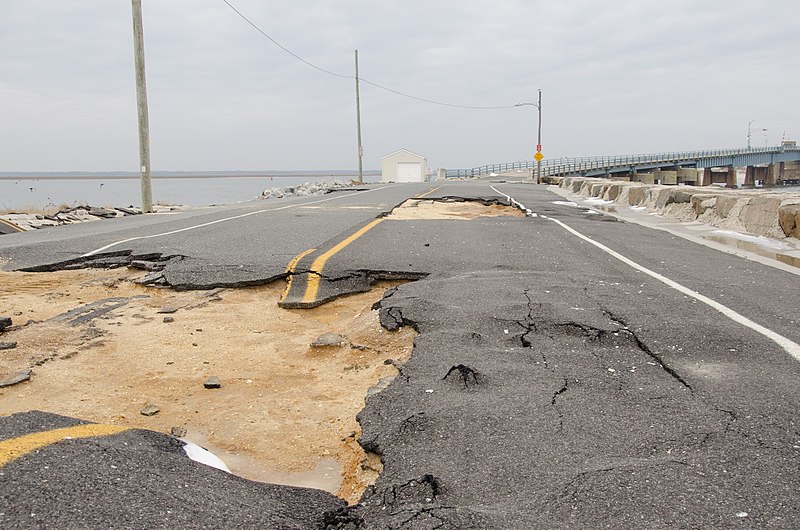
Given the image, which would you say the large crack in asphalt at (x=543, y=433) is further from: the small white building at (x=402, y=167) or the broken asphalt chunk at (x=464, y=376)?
the small white building at (x=402, y=167)

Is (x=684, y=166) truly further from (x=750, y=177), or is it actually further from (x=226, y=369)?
(x=226, y=369)

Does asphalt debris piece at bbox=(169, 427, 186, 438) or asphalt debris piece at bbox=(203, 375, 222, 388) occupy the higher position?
asphalt debris piece at bbox=(203, 375, 222, 388)

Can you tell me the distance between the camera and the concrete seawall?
11.7 meters

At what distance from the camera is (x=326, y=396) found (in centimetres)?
451

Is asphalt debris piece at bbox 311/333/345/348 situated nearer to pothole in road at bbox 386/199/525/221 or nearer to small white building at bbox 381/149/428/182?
pothole in road at bbox 386/199/525/221

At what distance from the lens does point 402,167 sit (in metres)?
77.9

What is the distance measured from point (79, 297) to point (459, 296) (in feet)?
13.3

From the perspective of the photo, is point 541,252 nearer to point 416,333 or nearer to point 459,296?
point 459,296

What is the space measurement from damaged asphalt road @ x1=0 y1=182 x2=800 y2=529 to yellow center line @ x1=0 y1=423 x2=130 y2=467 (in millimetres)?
1301

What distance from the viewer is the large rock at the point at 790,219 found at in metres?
11.2

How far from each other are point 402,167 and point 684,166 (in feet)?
163

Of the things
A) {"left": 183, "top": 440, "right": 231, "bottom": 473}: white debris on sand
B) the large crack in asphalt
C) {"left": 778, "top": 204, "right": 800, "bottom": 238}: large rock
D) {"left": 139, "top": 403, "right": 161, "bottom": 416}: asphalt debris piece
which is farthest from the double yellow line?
{"left": 778, "top": 204, "right": 800, "bottom": 238}: large rock

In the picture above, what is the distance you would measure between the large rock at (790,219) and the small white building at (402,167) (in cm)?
6597

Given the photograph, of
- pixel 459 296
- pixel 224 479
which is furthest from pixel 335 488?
pixel 459 296
